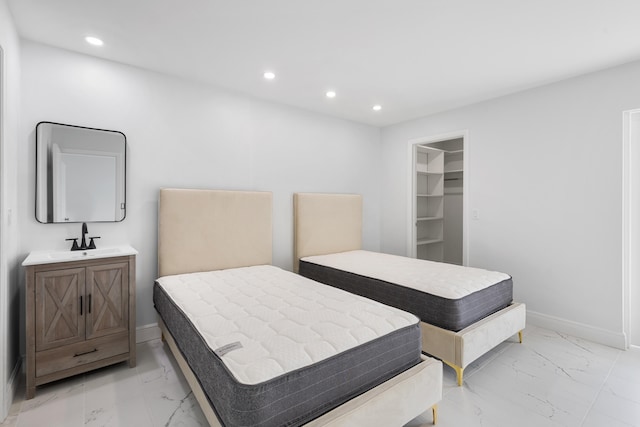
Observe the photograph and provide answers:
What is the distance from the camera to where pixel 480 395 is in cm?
203

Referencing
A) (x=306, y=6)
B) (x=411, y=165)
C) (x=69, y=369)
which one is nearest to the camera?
(x=306, y=6)

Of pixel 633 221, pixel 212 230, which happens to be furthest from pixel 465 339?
pixel 212 230

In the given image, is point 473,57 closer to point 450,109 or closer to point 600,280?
point 450,109

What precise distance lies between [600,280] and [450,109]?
7.80ft

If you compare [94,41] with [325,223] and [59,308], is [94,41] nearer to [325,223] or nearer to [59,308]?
[59,308]

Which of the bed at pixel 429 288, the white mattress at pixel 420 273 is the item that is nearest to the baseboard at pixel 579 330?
the bed at pixel 429 288

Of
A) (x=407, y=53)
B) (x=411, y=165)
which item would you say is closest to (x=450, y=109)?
(x=411, y=165)

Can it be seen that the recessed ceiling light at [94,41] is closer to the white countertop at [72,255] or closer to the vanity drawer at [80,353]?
the white countertop at [72,255]

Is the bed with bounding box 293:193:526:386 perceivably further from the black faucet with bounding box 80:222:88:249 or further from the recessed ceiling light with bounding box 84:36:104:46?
the recessed ceiling light with bounding box 84:36:104:46

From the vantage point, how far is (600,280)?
278cm

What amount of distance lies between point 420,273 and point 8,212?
119 inches

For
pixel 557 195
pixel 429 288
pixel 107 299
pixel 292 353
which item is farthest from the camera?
pixel 557 195

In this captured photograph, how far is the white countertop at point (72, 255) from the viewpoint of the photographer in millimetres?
1988

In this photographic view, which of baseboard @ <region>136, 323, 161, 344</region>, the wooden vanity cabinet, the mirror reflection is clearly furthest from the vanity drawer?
the mirror reflection
